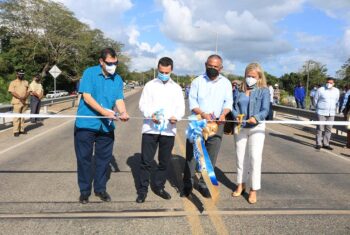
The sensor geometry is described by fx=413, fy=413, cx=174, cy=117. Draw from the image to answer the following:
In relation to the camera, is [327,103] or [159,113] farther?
[327,103]

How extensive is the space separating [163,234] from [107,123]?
181 cm

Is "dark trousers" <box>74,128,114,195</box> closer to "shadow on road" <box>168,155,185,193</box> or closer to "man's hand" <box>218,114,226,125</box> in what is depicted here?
"shadow on road" <box>168,155,185,193</box>

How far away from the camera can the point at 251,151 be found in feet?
19.0

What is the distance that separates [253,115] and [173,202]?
162cm

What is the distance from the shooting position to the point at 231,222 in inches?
193

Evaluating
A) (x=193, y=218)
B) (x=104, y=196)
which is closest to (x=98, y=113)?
(x=104, y=196)

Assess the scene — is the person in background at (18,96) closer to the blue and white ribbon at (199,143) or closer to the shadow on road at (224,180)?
the shadow on road at (224,180)

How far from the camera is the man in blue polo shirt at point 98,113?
5438mm

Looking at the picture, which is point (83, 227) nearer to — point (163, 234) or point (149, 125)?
point (163, 234)

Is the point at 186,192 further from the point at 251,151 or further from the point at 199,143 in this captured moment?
the point at 251,151

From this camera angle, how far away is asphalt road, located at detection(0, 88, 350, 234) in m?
4.71

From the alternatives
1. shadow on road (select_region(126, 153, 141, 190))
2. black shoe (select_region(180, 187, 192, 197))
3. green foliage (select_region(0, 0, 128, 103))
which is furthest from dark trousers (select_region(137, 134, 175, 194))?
green foliage (select_region(0, 0, 128, 103))

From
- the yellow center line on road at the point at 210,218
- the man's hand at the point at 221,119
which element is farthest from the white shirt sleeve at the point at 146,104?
the yellow center line on road at the point at 210,218

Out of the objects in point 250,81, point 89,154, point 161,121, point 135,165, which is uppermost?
point 250,81
